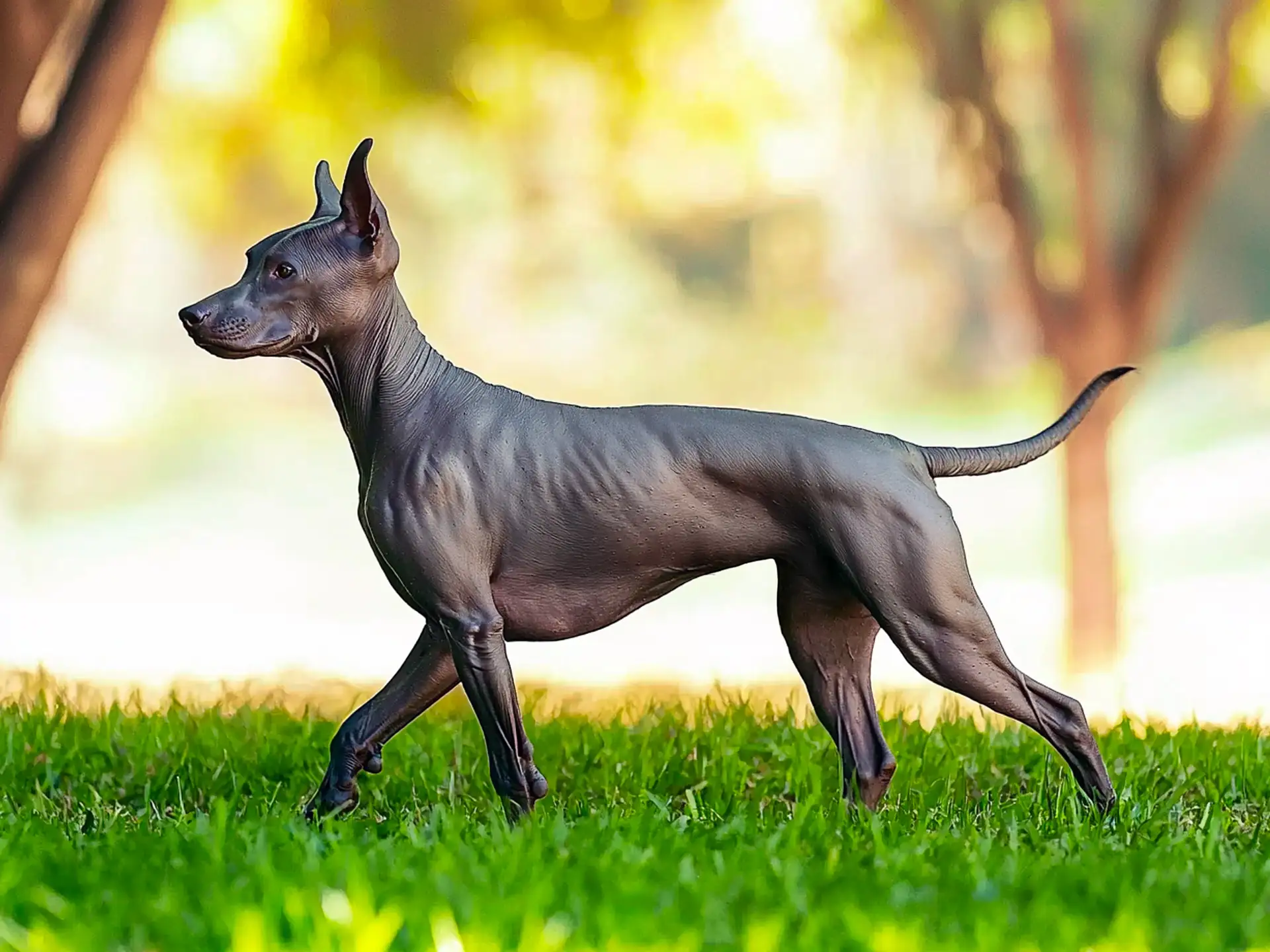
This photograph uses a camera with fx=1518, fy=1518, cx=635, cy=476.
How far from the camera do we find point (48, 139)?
720 centimetres

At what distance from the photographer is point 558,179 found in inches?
437

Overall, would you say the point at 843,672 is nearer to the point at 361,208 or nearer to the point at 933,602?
the point at 933,602

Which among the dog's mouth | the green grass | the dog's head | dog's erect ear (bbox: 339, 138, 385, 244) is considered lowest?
the green grass

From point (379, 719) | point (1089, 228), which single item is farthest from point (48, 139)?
point (1089, 228)

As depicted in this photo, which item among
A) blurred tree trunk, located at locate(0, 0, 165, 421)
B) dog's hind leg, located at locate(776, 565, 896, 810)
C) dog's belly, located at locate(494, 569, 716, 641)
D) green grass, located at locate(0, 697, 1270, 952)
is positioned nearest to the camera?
green grass, located at locate(0, 697, 1270, 952)

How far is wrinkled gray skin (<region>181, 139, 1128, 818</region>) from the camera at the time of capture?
4113 mm

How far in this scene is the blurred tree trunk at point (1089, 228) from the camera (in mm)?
9219

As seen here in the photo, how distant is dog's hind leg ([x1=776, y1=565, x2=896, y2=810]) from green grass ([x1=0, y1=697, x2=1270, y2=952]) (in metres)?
0.18

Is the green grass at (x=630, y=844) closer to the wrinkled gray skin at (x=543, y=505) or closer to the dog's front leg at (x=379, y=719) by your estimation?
the dog's front leg at (x=379, y=719)

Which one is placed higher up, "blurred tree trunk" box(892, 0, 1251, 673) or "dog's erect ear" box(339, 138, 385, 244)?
"blurred tree trunk" box(892, 0, 1251, 673)

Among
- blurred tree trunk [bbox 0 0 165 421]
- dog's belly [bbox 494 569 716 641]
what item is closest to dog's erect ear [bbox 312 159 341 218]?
dog's belly [bbox 494 569 716 641]

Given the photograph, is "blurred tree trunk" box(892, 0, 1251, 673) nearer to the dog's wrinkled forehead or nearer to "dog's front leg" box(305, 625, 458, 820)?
"dog's front leg" box(305, 625, 458, 820)

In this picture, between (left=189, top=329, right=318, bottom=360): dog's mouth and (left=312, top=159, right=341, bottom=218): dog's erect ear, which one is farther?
(left=312, top=159, right=341, bottom=218): dog's erect ear

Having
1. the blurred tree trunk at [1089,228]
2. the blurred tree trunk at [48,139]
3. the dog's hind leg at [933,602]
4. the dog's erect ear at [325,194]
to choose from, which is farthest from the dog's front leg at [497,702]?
the blurred tree trunk at [1089,228]
